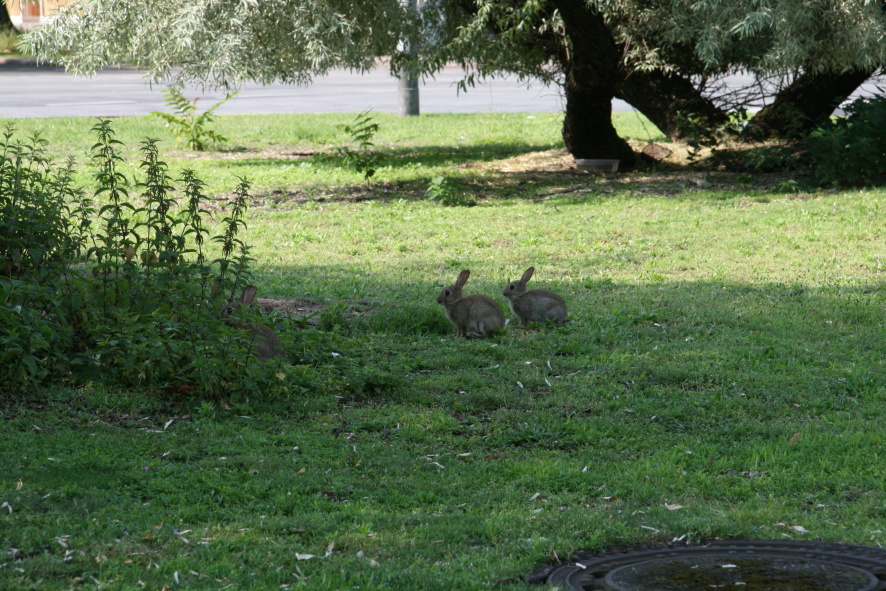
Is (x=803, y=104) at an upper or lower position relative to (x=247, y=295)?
upper

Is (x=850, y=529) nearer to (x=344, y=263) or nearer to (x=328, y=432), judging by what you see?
(x=328, y=432)

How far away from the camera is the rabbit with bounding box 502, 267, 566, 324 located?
8.41 m

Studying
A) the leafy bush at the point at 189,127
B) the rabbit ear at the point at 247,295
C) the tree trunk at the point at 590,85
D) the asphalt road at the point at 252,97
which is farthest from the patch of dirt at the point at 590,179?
the asphalt road at the point at 252,97

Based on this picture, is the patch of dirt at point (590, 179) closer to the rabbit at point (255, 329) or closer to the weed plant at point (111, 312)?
the rabbit at point (255, 329)

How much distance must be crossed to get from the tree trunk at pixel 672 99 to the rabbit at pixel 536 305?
28.1 ft

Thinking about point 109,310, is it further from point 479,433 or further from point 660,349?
point 660,349

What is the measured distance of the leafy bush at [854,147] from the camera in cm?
1441

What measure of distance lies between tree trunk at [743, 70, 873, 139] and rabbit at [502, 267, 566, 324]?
9.04 meters

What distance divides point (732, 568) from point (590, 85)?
1296 centimetres

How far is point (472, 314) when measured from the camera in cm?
820

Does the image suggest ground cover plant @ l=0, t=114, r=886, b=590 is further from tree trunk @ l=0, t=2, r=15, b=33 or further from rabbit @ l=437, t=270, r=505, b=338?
tree trunk @ l=0, t=2, r=15, b=33

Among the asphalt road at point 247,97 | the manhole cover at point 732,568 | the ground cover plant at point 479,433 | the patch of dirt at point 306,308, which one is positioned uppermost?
the asphalt road at point 247,97

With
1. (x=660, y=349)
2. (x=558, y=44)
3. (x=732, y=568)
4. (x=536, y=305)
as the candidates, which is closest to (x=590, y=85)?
(x=558, y=44)

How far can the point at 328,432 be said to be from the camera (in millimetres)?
6039
